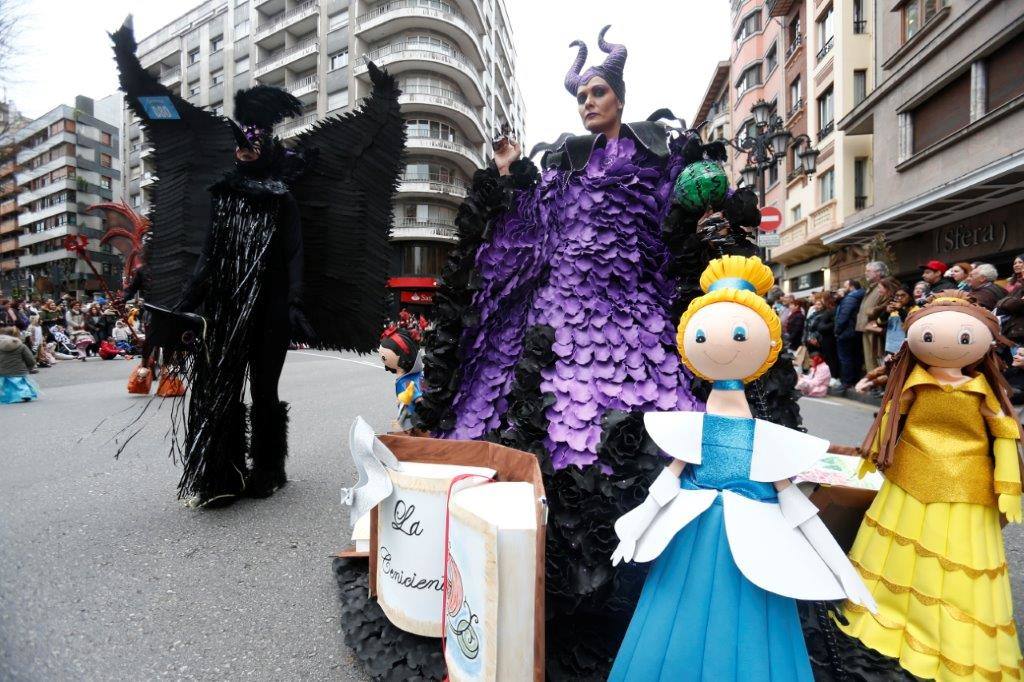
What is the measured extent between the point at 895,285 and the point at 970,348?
17.4 feet

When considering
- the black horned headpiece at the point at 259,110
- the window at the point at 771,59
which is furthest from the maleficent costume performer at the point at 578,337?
the window at the point at 771,59

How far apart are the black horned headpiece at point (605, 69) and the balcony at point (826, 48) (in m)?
18.7

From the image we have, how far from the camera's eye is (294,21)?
2872 centimetres

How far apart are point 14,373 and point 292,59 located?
2610cm

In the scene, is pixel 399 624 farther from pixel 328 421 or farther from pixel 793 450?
pixel 328 421

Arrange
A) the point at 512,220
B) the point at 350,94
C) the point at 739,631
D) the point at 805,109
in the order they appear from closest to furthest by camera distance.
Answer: the point at 739,631 < the point at 512,220 < the point at 805,109 < the point at 350,94

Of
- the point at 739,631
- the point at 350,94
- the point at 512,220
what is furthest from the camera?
the point at 350,94

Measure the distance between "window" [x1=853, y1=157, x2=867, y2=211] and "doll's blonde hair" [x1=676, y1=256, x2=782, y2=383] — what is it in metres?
18.0

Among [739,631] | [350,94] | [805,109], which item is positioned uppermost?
[350,94]

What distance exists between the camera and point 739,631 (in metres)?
1.26

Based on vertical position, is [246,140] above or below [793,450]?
above

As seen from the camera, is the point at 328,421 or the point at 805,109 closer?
the point at 328,421

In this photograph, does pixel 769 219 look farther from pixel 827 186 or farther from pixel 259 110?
pixel 827 186

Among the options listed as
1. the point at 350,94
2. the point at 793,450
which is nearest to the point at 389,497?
the point at 793,450
